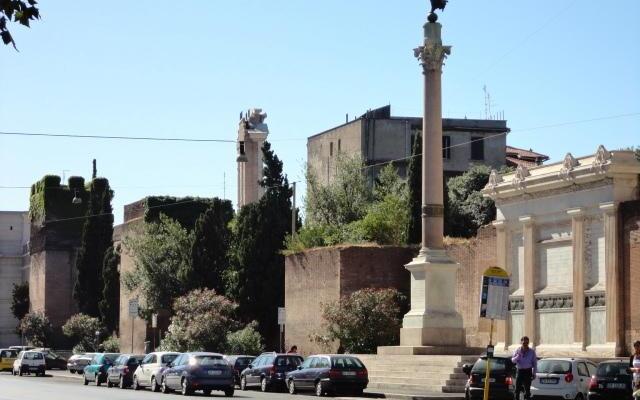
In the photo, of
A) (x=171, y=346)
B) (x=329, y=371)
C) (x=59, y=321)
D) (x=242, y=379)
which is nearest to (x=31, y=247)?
(x=59, y=321)

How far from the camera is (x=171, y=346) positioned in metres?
66.4

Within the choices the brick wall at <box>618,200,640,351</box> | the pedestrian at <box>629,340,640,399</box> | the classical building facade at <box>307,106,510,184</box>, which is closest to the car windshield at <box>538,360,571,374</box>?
the pedestrian at <box>629,340,640,399</box>

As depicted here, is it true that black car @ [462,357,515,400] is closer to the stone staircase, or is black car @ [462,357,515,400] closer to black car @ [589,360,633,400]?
black car @ [589,360,633,400]

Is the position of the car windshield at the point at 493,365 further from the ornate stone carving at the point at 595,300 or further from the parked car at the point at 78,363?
the parked car at the point at 78,363

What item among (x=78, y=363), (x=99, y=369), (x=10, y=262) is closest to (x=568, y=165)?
(x=99, y=369)

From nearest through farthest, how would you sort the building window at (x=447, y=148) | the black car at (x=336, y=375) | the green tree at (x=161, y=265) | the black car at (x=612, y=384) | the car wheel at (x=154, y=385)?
1. the black car at (x=612, y=384)
2. the black car at (x=336, y=375)
3. the car wheel at (x=154, y=385)
4. the green tree at (x=161, y=265)
5. the building window at (x=447, y=148)

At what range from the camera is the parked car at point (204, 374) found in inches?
1601

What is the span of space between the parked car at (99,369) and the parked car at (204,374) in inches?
523

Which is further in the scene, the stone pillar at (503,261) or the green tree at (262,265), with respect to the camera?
the green tree at (262,265)

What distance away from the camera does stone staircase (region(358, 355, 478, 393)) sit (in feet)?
132

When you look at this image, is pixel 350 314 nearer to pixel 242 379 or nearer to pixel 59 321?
pixel 242 379

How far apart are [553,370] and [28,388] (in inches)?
776

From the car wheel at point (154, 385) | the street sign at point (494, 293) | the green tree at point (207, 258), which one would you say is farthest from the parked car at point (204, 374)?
the green tree at point (207, 258)

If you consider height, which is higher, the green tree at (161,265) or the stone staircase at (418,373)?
the green tree at (161,265)
